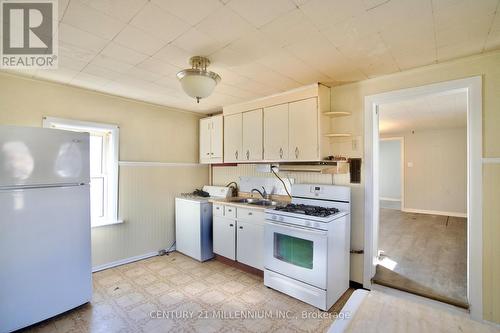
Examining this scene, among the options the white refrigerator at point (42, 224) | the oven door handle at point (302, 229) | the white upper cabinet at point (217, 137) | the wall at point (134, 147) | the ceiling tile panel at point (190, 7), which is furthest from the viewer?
the white upper cabinet at point (217, 137)

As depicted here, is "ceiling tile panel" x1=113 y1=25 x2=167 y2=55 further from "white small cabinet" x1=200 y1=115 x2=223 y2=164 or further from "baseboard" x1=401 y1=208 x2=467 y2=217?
"baseboard" x1=401 y1=208 x2=467 y2=217

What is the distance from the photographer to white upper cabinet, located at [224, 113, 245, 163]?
3676mm

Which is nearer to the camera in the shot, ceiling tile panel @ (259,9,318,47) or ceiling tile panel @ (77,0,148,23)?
ceiling tile panel @ (77,0,148,23)

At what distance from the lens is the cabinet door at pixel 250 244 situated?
3.07 metres

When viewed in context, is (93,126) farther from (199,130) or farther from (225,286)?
(225,286)

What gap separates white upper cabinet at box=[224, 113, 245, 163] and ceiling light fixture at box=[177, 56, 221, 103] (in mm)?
1475

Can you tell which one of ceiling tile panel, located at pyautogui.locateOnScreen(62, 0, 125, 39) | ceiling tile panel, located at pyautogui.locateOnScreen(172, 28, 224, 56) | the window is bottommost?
the window

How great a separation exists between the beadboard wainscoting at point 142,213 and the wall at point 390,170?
709 cm

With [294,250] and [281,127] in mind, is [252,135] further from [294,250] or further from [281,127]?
[294,250]

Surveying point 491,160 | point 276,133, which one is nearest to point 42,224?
point 276,133

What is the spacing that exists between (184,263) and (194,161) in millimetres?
1724

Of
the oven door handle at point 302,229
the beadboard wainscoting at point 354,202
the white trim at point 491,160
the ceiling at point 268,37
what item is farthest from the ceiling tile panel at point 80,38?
the white trim at point 491,160

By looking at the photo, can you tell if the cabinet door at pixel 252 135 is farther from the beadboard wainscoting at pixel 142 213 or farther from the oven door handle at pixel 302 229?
the beadboard wainscoting at pixel 142 213

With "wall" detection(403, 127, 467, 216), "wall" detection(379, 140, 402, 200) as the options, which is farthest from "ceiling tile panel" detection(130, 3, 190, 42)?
"wall" detection(379, 140, 402, 200)
